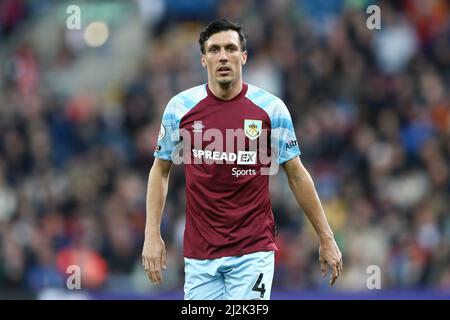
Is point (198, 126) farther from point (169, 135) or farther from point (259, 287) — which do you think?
point (259, 287)

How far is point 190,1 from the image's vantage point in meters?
17.5

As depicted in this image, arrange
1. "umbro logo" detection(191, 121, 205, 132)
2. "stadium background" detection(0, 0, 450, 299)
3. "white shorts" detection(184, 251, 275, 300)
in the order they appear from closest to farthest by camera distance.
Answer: "white shorts" detection(184, 251, 275, 300), "umbro logo" detection(191, 121, 205, 132), "stadium background" detection(0, 0, 450, 299)

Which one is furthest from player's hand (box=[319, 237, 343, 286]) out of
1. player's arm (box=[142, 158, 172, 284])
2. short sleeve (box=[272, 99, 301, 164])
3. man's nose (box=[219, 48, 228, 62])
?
man's nose (box=[219, 48, 228, 62])

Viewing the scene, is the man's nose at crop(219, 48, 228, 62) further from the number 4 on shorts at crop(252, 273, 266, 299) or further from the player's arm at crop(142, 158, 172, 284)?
the number 4 on shorts at crop(252, 273, 266, 299)

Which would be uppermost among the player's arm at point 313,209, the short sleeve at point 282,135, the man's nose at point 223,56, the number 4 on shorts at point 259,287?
the man's nose at point 223,56

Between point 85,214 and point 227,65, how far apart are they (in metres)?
Result: 7.22

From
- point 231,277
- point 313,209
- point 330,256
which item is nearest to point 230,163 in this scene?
point 313,209

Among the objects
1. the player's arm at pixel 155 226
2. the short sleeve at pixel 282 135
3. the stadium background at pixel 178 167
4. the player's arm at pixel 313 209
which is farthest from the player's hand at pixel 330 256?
the stadium background at pixel 178 167

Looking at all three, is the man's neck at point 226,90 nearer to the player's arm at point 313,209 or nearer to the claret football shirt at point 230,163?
the claret football shirt at point 230,163

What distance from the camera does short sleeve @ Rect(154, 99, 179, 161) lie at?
8062 mm

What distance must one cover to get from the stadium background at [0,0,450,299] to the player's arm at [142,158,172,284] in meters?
4.10

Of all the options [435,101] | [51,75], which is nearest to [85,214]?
[51,75]

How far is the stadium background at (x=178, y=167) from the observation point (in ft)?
45.2

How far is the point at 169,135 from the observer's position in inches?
319
